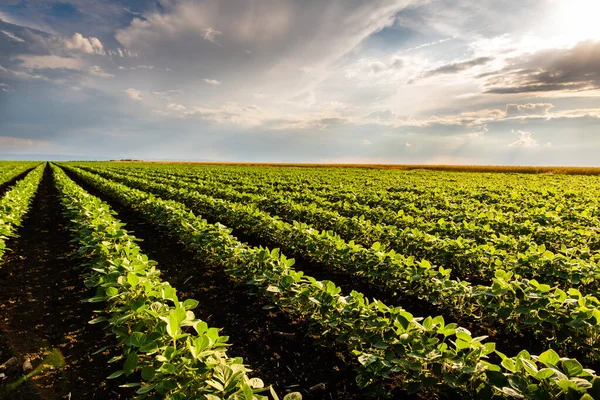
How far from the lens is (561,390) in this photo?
2.16 m

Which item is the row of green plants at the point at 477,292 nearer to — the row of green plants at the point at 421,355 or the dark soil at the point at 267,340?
the row of green plants at the point at 421,355

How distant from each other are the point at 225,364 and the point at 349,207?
35.6 feet

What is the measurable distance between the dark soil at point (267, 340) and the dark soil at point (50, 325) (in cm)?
155

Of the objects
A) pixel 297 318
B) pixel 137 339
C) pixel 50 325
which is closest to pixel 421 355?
pixel 137 339

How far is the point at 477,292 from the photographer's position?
4281 millimetres

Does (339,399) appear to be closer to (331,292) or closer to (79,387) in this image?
(331,292)

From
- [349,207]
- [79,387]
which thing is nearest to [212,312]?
[79,387]

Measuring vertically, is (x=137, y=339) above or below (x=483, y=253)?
above

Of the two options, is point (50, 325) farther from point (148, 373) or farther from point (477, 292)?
point (477, 292)

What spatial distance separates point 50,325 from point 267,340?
3.37 meters

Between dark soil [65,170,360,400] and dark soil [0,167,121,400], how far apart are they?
1.55 meters

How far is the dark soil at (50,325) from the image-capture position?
3.59 m

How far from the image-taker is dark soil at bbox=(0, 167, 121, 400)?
359cm

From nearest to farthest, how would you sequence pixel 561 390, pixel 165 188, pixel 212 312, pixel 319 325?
pixel 561 390
pixel 319 325
pixel 212 312
pixel 165 188
